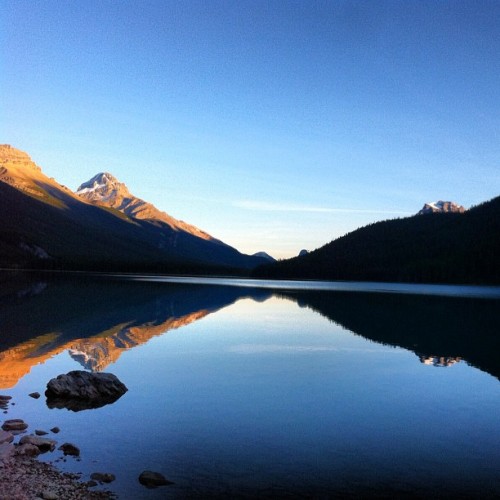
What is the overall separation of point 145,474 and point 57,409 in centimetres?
1014

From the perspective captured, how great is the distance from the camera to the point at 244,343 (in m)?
49.2

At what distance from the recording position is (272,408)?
25766 millimetres

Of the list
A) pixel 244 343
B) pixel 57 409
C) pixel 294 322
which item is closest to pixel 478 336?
pixel 294 322

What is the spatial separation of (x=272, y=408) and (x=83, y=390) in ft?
34.0

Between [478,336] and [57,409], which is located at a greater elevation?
[478,336]

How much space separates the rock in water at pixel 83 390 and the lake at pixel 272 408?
779 mm

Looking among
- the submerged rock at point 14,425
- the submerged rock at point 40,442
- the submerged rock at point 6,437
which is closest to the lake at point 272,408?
the submerged rock at point 14,425

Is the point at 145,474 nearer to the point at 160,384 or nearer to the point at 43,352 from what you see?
the point at 160,384

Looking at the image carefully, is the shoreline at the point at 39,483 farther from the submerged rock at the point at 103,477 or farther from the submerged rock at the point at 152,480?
the submerged rock at the point at 152,480

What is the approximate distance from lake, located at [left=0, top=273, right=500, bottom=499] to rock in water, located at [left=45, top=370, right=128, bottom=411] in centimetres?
78

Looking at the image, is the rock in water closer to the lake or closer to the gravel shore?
the lake

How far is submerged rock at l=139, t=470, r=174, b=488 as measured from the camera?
15.6 m

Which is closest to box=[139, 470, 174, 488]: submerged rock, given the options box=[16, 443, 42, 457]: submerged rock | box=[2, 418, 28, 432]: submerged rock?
box=[16, 443, 42, 457]: submerged rock

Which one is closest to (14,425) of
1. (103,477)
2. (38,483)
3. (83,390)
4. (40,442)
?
(40,442)
